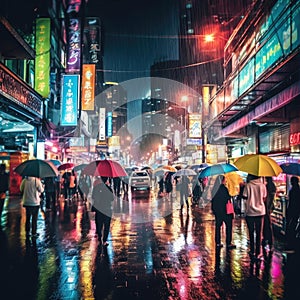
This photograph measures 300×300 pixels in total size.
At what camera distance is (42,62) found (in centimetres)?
2103

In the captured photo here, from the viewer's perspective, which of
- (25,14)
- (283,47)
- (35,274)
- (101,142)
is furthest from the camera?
(101,142)

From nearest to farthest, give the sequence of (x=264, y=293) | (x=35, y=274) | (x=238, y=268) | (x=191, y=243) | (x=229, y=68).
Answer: (x=264, y=293) < (x=35, y=274) < (x=238, y=268) < (x=191, y=243) < (x=229, y=68)

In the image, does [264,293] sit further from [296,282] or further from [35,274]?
[35,274]

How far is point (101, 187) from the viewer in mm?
9023

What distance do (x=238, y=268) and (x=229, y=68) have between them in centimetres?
1754

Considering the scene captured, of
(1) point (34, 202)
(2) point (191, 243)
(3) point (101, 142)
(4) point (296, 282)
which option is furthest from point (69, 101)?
(3) point (101, 142)

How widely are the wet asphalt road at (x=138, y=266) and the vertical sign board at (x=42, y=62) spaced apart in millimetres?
10932

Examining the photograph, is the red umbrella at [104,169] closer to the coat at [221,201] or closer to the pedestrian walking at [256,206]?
the coat at [221,201]

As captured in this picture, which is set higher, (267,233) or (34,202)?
(34,202)

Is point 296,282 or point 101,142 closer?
point 296,282

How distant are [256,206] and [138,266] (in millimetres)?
2889

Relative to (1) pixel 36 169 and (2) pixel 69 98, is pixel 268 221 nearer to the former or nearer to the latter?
(1) pixel 36 169

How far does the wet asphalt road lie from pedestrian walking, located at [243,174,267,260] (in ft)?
1.64

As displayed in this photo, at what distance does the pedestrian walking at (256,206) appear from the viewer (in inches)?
301
